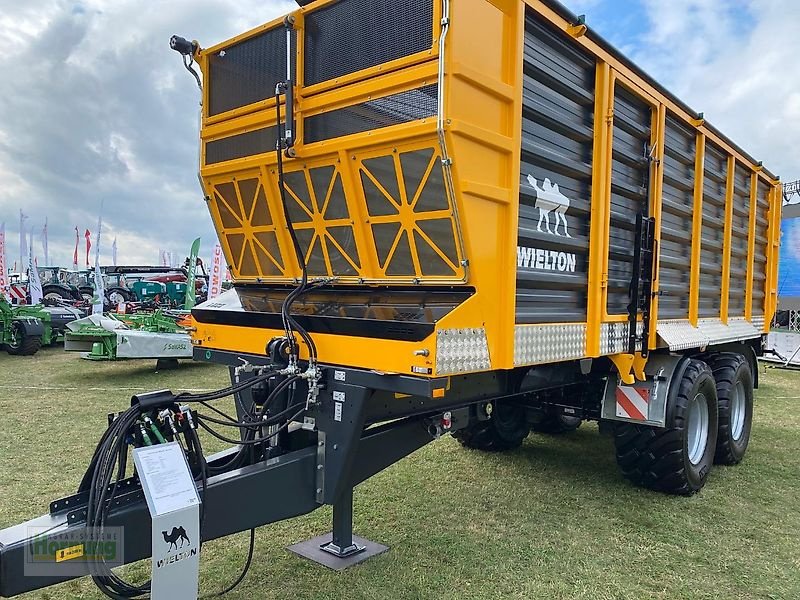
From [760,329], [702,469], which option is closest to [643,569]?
[702,469]

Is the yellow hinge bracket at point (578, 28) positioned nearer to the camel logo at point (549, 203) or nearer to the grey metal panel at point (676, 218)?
the camel logo at point (549, 203)

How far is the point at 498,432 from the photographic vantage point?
5.73 meters

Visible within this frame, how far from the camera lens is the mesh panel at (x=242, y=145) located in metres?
3.49

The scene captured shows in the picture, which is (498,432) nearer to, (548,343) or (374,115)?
(548,343)

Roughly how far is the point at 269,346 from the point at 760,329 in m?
5.90

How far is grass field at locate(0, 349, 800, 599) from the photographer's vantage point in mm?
3352

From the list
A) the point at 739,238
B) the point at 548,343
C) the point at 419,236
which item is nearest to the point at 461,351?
the point at 419,236

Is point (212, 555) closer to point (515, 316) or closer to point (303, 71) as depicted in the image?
point (515, 316)

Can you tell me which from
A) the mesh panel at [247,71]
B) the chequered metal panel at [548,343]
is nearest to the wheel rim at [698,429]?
the chequered metal panel at [548,343]

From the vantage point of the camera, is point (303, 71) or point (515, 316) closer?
point (515, 316)

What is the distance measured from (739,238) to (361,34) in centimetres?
475

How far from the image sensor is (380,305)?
342cm

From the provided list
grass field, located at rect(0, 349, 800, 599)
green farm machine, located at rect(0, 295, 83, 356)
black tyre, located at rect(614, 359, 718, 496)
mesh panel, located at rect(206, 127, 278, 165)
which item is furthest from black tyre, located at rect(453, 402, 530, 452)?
green farm machine, located at rect(0, 295, 83, 356)

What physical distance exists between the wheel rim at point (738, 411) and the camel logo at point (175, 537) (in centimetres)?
523
